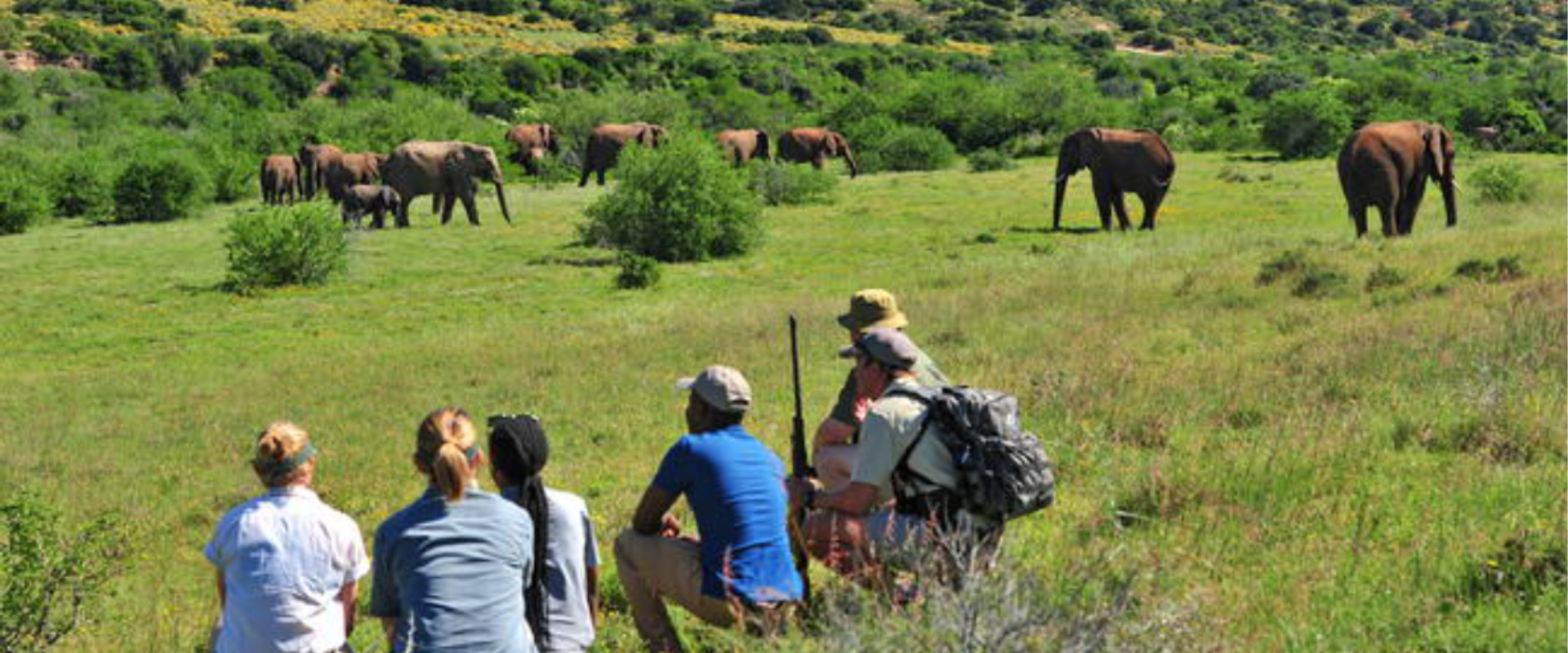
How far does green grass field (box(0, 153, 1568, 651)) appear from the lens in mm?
6105

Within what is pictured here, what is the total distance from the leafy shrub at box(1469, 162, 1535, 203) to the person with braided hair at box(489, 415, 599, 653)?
25.0 meters

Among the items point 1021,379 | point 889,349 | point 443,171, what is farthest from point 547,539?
point 443,171

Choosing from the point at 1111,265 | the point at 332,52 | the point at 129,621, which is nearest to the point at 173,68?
the point at 332,52

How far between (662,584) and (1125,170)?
2288 centimetres

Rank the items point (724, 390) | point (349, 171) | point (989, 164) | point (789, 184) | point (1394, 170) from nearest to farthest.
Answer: point (724, 390) < point (1394, 170) < point (789, 184) < point (349, 171) < point (989, 164)

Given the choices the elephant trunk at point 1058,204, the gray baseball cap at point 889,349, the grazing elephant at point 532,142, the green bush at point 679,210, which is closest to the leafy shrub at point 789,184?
the green bush at point 679,210

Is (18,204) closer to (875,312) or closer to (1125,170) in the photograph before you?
(1125,170)

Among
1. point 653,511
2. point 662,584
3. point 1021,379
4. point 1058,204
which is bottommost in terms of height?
point 1058,204

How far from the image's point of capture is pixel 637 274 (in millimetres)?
22281

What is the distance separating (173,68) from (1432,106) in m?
62.9

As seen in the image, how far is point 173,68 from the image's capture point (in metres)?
80.6

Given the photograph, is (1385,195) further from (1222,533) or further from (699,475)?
(699,475)

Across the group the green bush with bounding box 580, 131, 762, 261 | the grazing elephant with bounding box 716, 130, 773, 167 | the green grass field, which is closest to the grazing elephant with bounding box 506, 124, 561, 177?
the grazing elephant with bounding box 716, 130, 773, 167

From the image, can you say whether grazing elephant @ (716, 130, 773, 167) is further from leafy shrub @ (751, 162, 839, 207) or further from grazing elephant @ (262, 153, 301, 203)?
grazing elephant @ (262, 153, 301, 203)
